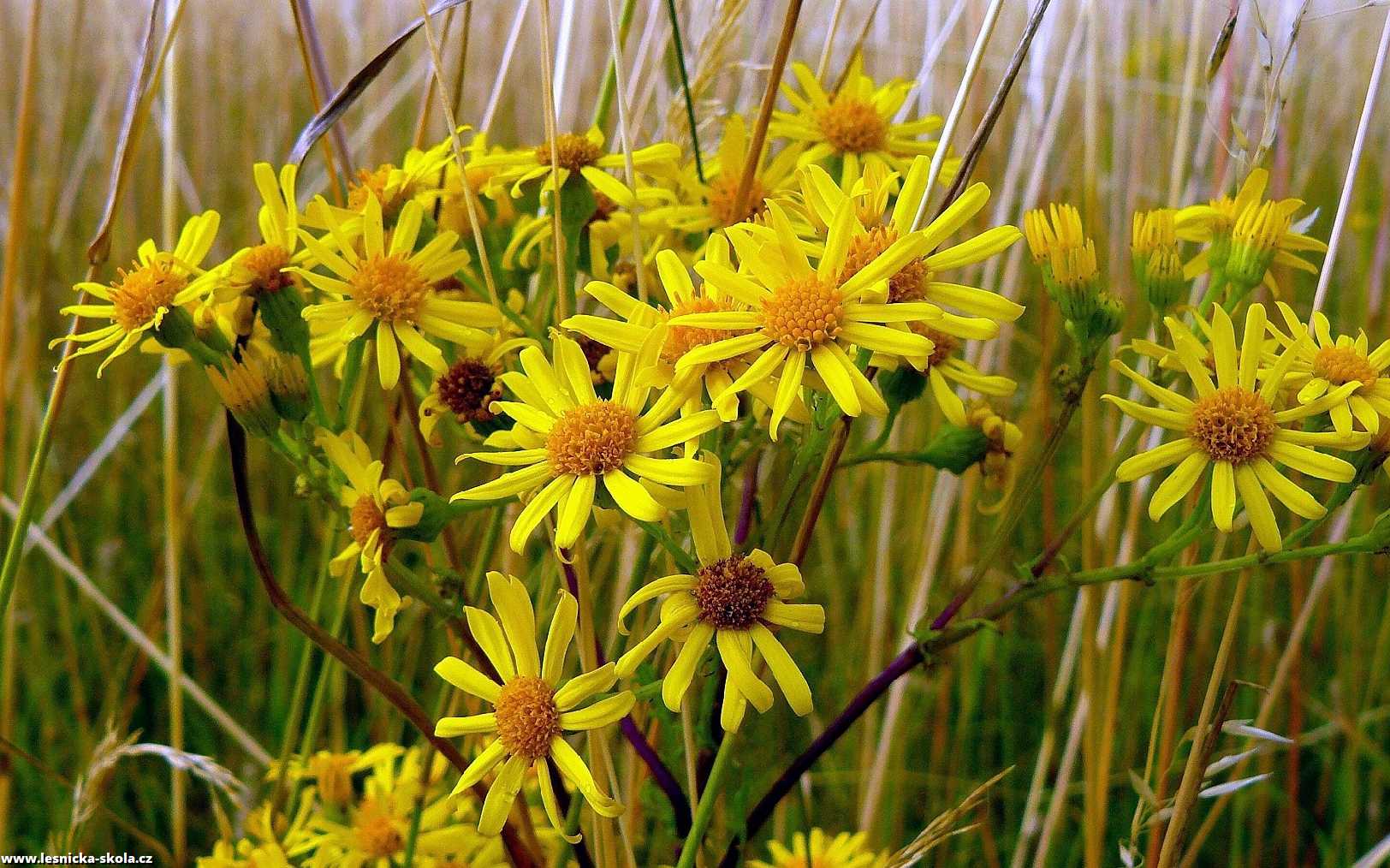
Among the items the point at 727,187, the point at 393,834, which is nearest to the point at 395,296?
the point at 727,187

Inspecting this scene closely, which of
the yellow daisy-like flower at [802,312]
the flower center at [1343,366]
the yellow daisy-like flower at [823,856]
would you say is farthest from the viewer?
the yellow daisy-like flower at [823,856]

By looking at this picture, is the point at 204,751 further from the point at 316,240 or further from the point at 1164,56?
the point at 1164,56

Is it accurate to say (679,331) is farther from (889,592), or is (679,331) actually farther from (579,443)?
(889,592)

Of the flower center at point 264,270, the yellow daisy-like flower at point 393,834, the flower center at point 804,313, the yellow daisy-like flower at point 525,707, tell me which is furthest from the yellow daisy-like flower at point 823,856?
the flower center at point 264,270

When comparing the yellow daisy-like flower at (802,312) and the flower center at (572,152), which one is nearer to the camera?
the yellow daisy-like flower at (802,312)

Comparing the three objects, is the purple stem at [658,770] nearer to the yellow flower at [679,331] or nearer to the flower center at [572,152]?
the yellow flower at [679,331]
